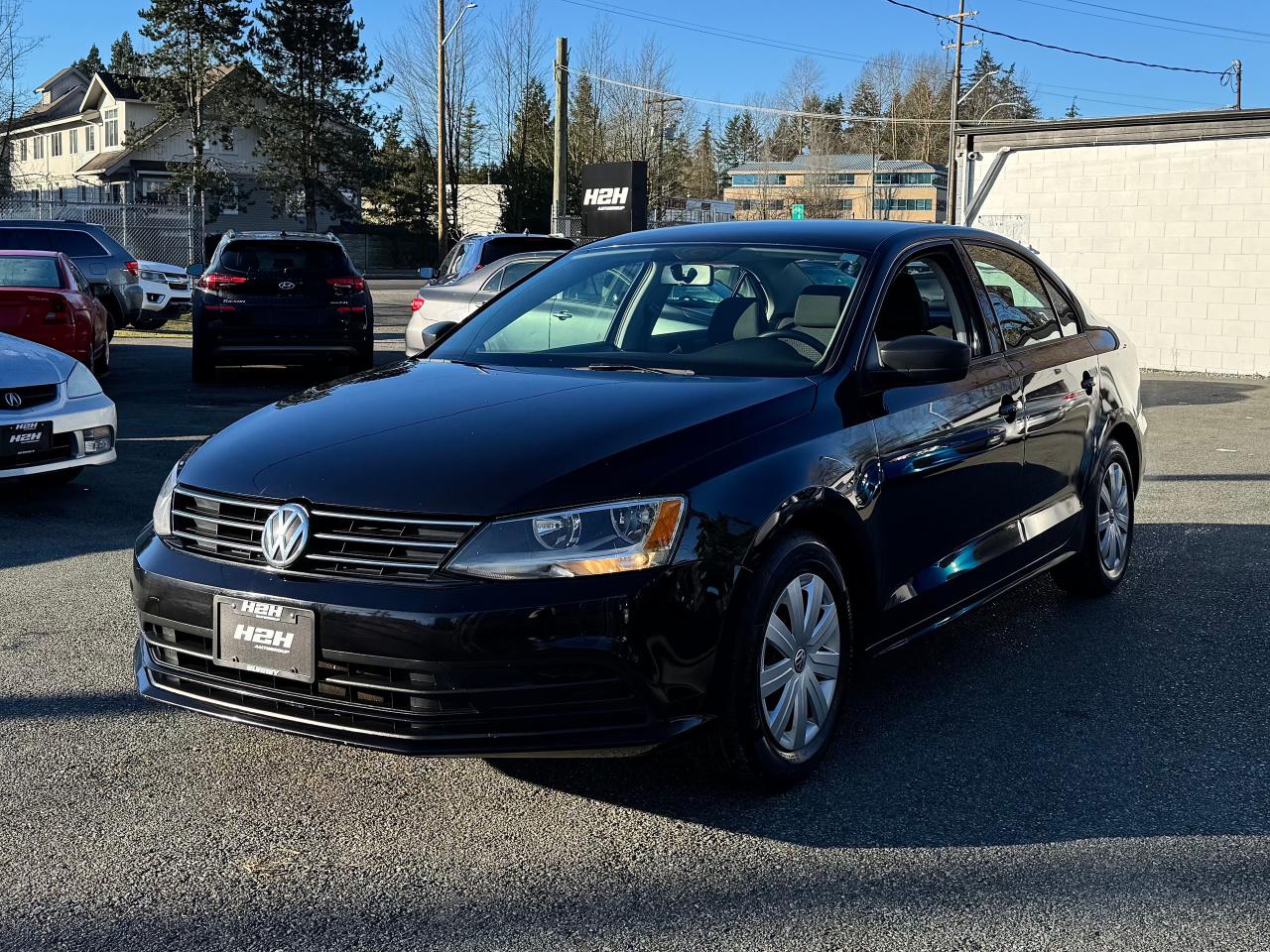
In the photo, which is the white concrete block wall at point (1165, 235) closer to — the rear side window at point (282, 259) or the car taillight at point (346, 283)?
the car taillight at point (346, 283)

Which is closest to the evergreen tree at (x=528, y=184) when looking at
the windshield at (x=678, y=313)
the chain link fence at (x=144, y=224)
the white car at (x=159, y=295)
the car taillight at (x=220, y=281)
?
the chain link fence at (x=144, y=224)

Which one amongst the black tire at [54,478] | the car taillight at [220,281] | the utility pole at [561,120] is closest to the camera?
the black tire at [54,478]

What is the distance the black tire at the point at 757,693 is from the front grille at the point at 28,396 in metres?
5.84

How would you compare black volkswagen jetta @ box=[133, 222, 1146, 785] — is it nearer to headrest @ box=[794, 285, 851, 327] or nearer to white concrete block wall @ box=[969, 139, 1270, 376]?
headrest @ box=[794, 285, 851, 327]

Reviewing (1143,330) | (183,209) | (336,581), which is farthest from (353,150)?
(336,581)

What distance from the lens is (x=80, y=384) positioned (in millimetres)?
8297

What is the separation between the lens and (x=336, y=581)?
3352mm

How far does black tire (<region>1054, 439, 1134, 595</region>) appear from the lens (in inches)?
231

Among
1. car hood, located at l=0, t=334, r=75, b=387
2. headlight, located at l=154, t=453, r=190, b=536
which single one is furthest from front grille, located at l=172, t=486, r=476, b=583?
car hood, located at l=0, t=334, r=75, b=387

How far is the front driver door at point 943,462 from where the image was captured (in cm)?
429

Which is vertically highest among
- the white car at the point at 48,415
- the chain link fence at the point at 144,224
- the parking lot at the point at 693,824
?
the chain link fence at the point at 144,224

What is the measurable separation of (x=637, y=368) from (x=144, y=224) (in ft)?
119

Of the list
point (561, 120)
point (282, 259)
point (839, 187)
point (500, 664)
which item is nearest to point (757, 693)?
point (500, 664)

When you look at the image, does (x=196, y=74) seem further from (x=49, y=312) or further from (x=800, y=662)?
(x=800, y=662)
